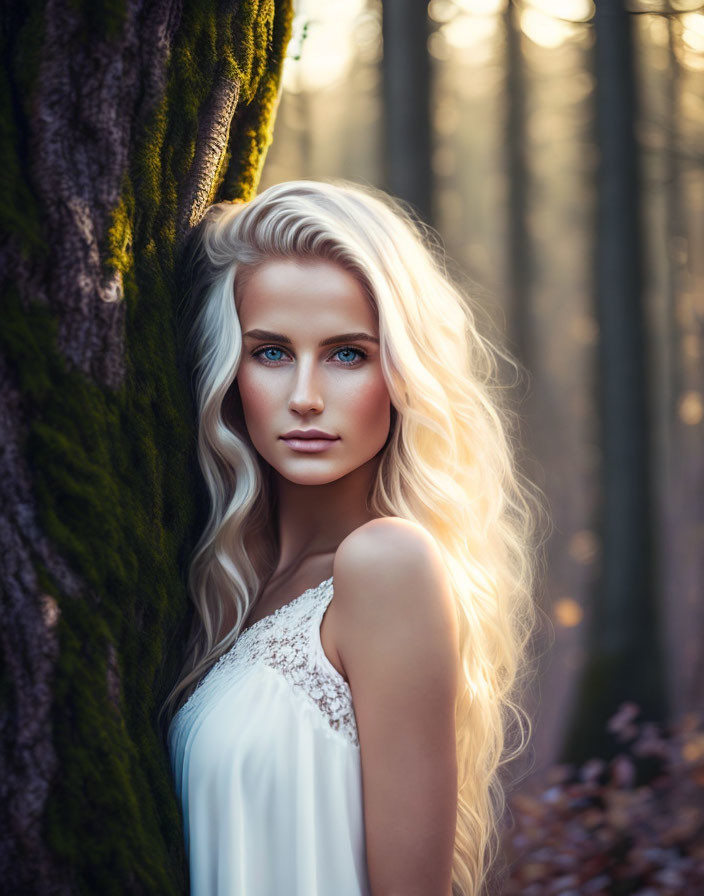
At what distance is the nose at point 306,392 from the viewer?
2061 mm

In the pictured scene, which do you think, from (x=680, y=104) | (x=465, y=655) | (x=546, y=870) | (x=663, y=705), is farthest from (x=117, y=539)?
(x=680, y=104)

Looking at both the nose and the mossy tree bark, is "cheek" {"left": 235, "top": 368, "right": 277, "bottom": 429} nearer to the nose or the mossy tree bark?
the nose

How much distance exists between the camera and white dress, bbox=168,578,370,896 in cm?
199

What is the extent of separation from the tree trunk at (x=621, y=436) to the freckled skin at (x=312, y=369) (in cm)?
640

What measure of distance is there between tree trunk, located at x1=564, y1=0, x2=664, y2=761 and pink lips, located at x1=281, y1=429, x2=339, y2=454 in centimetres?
644

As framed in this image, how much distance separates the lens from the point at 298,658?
82.1 inches

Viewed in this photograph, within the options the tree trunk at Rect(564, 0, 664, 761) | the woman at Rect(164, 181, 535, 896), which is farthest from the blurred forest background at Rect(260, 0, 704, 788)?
the woman at Rect(164, 181, 535, 896)

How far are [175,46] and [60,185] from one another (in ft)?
1.65

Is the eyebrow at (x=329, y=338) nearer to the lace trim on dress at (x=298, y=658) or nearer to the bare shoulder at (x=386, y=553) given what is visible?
the bare shoulder at (x=386, y=553)

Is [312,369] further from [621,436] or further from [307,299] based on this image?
[621,436]

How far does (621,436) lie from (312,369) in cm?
654

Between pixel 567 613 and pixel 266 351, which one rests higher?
pixel 266 351

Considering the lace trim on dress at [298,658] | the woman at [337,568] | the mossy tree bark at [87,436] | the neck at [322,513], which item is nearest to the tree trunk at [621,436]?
the woman at [337,568]

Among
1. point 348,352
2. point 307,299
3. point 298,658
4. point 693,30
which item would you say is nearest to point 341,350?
point 348,352
